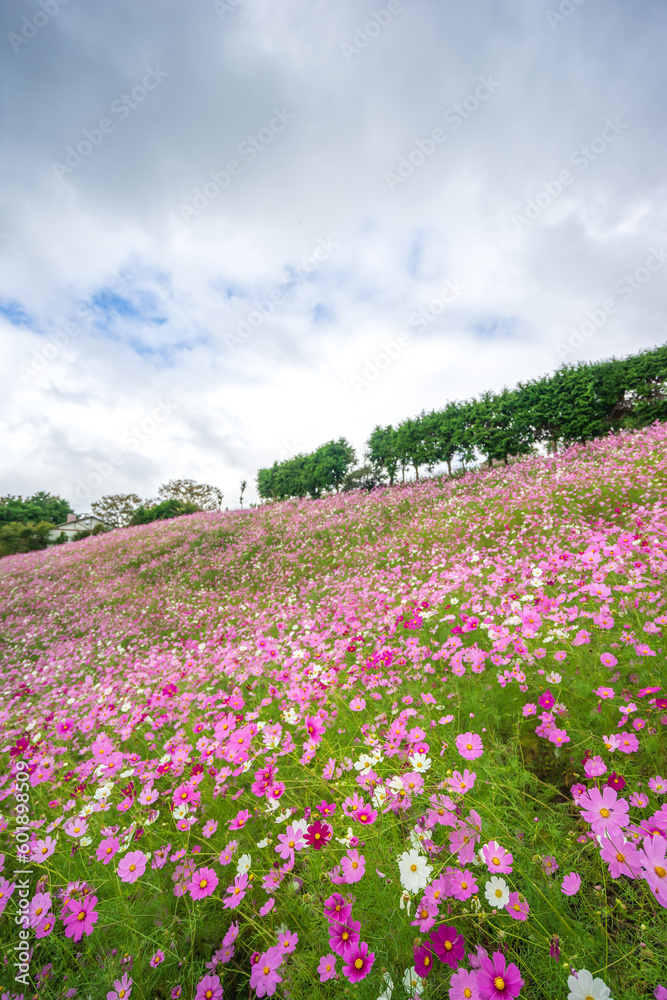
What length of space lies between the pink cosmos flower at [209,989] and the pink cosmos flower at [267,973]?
0.16m

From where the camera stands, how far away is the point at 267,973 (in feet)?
3.90

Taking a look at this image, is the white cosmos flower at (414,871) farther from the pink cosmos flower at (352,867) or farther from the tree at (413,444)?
the tree at (413,444)

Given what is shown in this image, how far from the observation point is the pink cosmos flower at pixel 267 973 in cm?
114

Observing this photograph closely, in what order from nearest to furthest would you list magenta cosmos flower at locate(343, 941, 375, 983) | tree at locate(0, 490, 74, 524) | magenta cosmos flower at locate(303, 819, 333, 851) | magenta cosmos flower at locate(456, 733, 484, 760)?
1. magenta cosmos flower at locate(343, 941, 375, 983)
2. magenta cosmos flower at locate(303, 819, 333, 851)
3. magenta cosmos flower at locate(456, 733, 484, 760)
4. tree at locate(0, 490, 74, 524)

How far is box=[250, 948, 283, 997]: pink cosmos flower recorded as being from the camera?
1.14 m

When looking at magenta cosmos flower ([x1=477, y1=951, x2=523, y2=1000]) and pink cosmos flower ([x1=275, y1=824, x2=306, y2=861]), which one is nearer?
magenta cosmos flower ([x1=477, y1=951, x2=523, y2=1000])

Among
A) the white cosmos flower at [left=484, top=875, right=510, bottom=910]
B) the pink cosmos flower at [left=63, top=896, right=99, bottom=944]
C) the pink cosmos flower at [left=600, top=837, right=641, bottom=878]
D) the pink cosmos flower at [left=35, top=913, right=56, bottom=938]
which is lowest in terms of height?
the pink cosmos flower at [left=35, top=913, right=56, bottom=938]

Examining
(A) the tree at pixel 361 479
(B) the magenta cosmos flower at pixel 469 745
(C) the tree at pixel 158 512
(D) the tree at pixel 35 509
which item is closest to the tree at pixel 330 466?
(A) the tree at pixel 361 479

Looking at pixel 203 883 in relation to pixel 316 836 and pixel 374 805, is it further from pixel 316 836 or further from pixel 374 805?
pixel 374 805

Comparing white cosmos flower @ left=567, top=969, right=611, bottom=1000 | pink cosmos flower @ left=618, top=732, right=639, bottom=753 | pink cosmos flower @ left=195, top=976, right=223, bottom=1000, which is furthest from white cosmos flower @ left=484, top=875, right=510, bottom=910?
pink cosmos flower @ left=195, top=976, right=223, bottom=1000

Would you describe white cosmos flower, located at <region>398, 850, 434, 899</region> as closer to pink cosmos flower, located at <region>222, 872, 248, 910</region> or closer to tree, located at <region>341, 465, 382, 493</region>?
pink cosmos flower, located at <region>222, 872, 248, 910</region>

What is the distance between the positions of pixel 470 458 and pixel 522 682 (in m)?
15.2

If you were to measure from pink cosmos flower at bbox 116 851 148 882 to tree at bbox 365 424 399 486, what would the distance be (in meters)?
18.4

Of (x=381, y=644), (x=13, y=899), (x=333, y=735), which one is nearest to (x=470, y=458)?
(x=381, y=644)
